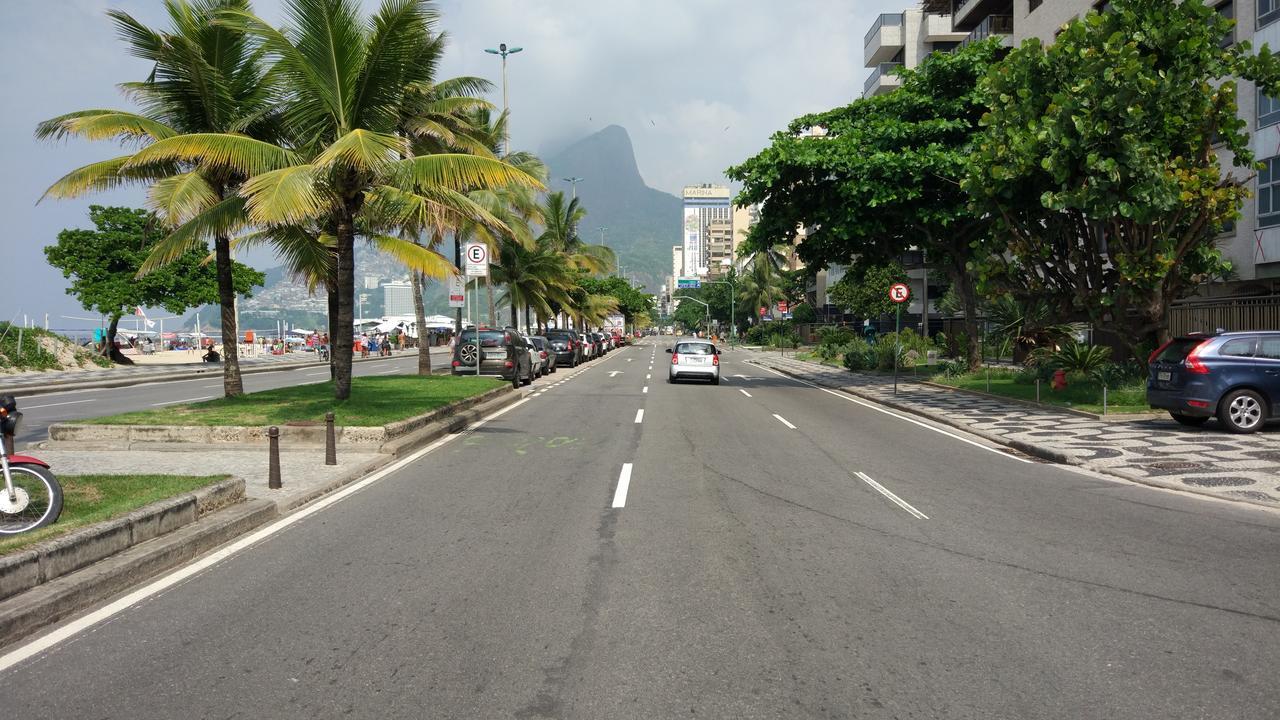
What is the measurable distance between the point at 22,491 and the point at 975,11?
44.9m

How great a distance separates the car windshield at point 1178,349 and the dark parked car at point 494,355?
16731 millimetres

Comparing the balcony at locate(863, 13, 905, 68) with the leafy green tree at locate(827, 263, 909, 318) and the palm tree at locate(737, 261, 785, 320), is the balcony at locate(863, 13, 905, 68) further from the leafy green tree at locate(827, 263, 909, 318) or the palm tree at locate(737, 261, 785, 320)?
the palm tree at locate(737, 261, 785, 320)

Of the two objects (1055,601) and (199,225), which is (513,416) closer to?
(199,225)

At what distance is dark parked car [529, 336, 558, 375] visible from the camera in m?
32.1

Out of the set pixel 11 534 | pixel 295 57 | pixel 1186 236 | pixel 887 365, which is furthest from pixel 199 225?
pixel 887 365

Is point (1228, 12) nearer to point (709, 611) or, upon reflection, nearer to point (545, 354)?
point (545, 354)

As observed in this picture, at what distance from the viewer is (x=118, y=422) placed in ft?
40.2

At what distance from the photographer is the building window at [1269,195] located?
22125 mm

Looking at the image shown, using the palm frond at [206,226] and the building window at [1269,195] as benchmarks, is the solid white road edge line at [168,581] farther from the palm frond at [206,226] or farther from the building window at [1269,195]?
the building window at [1269,195]

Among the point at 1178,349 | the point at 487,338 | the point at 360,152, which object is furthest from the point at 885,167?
the point at 360,152

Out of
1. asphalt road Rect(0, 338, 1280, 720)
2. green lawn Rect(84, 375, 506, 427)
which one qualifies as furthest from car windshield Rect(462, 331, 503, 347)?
asphalt road Rect(0, 338, 1280, 720)

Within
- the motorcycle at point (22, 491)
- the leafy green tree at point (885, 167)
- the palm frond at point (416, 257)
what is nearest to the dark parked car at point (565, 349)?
the leafy green tree at point (885, 167)

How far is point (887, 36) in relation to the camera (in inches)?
2083

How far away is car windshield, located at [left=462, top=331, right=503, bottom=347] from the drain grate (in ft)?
61.7
